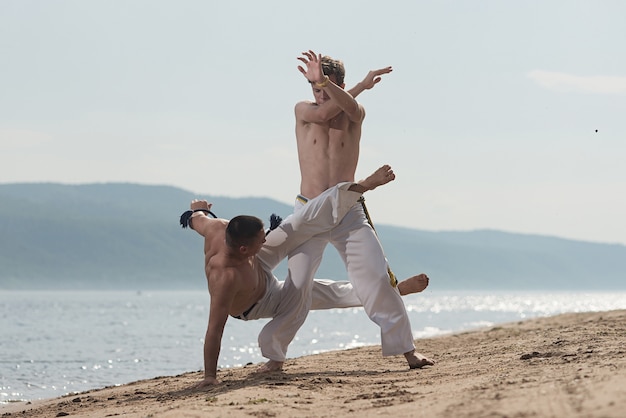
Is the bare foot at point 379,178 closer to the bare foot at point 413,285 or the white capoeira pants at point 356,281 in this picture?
the white capoeira pants at point 356,281

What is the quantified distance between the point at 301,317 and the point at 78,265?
166667 mm

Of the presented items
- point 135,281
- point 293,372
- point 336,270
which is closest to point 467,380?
point 293,372

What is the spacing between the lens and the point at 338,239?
274 inches

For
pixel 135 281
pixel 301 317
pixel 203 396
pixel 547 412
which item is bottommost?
pixel 547 412

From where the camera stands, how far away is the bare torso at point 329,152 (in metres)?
6.97

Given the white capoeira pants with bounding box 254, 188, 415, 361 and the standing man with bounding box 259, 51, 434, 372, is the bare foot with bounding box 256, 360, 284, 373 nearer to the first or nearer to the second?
the standing man with bounding box 259, 51, 434, 372

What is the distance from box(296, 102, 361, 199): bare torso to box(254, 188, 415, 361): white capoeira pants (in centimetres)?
23

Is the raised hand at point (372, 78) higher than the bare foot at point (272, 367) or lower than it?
higher

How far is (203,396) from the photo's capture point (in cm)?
607

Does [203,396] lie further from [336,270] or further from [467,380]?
[336,270]

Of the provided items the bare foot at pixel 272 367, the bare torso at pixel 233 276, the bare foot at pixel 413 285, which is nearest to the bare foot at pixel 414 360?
the bare foot at pixel 413 285

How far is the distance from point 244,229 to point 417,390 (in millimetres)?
1563

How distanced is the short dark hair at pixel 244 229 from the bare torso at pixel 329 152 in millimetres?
784

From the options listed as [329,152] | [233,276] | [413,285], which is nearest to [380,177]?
[329,152]
